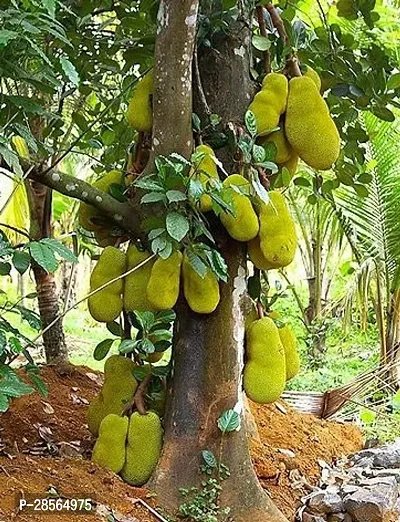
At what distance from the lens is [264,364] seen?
5.07 ft

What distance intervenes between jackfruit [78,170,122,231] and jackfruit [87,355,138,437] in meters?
0.31

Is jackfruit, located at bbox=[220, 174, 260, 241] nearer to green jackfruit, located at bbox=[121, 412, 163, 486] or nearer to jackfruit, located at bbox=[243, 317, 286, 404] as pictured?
jackfruit, located at bbox=[243, 317, 286, 404]

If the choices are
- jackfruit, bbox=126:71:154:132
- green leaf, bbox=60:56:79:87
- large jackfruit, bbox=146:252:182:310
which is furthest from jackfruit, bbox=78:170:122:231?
green leaf, bbox=60:56:79:87

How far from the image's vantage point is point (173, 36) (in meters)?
1.46

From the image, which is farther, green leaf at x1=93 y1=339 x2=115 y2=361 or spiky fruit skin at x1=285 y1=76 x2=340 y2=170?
green leaf at x1=93 y1=339 x2=115 y2=361

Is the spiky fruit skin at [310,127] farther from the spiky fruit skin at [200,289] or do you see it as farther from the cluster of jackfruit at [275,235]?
the spiky fruit skin at [200,289]

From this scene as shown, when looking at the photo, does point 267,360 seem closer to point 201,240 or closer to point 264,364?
point 264,364

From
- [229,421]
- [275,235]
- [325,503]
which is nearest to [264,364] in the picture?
[229,421]

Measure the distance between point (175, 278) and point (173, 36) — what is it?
0.49 metres

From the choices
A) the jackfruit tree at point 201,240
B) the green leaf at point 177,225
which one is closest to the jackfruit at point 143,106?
the jackfruit tree at point 201,240

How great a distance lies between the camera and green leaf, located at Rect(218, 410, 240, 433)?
4.99 ft

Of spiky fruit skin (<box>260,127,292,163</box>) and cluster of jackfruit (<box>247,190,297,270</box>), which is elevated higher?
spiky fruit skin (<box>260,127,292,163</box>)

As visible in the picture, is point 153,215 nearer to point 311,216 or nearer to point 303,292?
point 311,216

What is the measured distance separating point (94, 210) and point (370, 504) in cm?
92
